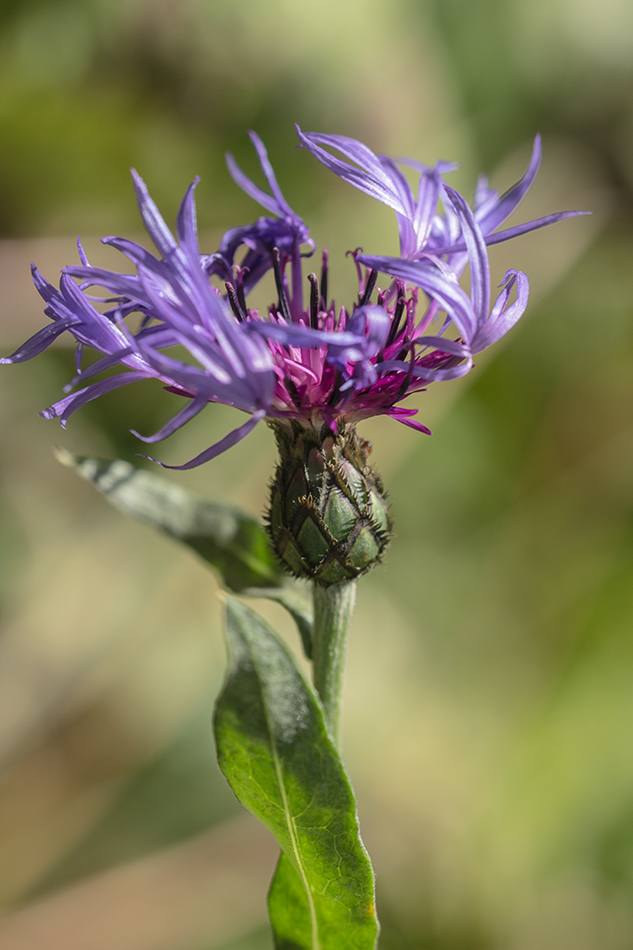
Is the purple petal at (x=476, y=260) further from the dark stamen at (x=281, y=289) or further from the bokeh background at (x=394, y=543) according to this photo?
the bokeh background at (x=394, y=543)

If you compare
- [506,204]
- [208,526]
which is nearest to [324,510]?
[208,526]

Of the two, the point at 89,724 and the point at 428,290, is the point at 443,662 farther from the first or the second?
the point at 428,290

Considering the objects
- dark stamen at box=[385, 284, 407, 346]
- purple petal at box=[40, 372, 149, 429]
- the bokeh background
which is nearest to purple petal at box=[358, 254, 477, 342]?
dark stamen at box=[385, 284, 407, 346]

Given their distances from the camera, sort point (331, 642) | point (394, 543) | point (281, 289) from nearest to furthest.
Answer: point (331, 642)
point (281, 289)
point (394, 543)

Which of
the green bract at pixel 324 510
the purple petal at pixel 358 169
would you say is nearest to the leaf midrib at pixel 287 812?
the green bract at pixel 324 510

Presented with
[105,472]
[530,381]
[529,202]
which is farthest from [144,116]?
[105,472]

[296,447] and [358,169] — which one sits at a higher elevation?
[358,169]

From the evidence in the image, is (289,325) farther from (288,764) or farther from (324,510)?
(288,764)
